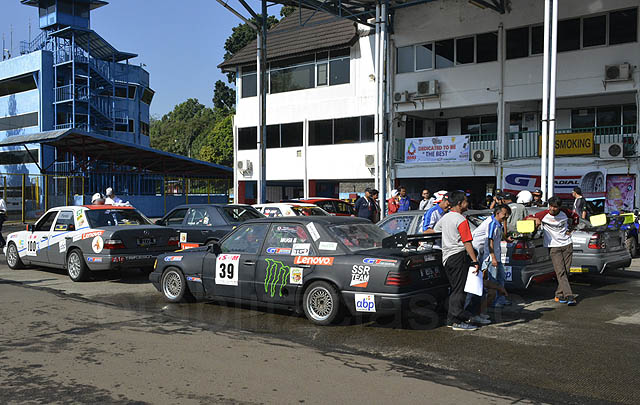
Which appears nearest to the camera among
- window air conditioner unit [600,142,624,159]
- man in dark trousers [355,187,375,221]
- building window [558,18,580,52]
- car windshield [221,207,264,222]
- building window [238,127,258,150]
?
car windshield [221,207,264,222]

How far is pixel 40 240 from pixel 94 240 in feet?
6.59

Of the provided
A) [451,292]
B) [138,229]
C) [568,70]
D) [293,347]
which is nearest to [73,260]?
[138,229]

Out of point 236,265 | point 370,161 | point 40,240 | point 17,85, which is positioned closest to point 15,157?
point 17,85

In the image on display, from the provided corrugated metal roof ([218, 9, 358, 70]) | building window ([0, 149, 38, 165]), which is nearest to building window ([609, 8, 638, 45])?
corrugated metal roof ([218, 9, 358, 70])

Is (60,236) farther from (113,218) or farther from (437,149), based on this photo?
(437,149)

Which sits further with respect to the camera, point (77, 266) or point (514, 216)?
point (77, 266)

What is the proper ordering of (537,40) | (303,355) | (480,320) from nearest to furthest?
(303,355)
(480,320)
(537,40)

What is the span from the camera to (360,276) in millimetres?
6938

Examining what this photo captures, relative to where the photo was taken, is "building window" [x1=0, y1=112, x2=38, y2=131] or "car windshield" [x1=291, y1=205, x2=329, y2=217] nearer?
"car windshield" [x1=291, y1=205, x2=329, y2=217]

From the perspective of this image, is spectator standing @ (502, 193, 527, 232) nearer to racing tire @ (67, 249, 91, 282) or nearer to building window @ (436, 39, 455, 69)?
racing tire @ (67, 249, 91, 282)

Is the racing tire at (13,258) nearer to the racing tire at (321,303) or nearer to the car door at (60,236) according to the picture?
the car door at (60,236)

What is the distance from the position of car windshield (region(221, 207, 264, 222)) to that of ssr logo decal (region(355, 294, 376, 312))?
5.83 metres

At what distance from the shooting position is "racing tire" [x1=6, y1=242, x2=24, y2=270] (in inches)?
503

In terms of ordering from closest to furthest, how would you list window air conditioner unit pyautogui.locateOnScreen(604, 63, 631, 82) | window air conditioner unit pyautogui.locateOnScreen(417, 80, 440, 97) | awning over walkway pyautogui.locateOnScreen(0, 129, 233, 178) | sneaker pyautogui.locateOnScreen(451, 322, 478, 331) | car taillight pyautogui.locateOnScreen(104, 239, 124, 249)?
sneaker pyautogui.locateOnScreen(451, 322, 478, 331), car taillight pyautogui.locateOnScreen(104, 239, 124, 249), window air conditioner unit pyautogui.locateOnScreen(604, 63, 631, 82), window air conditioner unit pyautogui.locateOnScreen(417, 80, 440, 97), awning over walkway pyautogui.locateOnScreen(0, 129, 233, 178)
